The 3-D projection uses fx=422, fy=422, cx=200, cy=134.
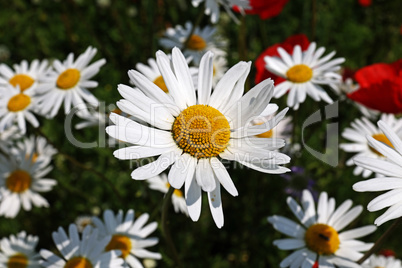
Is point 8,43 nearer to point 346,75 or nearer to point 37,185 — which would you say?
point 37,185

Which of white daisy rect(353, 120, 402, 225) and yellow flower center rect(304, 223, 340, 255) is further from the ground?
white daisy rect(353, 120, 402, 225)

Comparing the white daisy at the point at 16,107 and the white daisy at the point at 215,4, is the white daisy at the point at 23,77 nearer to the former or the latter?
the white daisy at the point at 16,107

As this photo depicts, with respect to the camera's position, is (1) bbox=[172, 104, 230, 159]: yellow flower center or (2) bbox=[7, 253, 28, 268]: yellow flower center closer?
(1) bbox=[172, 104, 230, 159]: yellow flower center

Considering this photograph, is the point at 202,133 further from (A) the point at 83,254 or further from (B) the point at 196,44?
(B) the point at 196,44

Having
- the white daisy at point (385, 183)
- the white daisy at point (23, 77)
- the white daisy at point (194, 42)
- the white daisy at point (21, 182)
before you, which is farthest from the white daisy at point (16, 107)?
the white daisy at point (385, 183)

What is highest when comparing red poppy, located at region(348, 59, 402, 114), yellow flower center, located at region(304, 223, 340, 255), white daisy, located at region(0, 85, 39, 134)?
red poppy, located at region(348, 59, 402, 114)

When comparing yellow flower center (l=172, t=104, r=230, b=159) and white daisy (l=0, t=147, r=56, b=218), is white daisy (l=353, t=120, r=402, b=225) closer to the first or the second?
yellow flower center (l=172, t=104, r=230, b=159)

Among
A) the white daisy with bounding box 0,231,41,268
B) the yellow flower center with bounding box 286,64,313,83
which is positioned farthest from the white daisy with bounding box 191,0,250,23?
the white daisy with bounding box 0,231,41,268

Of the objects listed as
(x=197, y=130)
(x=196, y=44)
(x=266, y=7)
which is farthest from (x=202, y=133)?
(x=196, y=44)
